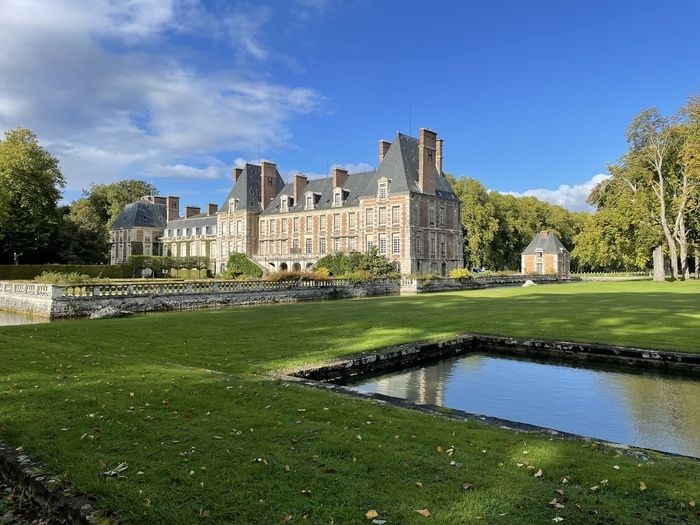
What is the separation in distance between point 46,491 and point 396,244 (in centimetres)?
4306

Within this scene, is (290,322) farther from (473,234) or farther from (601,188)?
(473,234)

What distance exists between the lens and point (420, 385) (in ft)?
30.2

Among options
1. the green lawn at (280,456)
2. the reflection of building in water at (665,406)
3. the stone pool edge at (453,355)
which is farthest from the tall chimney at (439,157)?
the green lawn at (280,456)

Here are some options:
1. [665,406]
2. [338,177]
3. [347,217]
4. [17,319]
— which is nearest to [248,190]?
[338,177]

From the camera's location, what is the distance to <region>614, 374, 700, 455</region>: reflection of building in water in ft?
21.1

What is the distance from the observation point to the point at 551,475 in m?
3.95

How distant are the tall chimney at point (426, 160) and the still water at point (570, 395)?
36578mm

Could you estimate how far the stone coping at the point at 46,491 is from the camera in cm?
328

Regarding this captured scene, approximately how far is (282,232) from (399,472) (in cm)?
5291

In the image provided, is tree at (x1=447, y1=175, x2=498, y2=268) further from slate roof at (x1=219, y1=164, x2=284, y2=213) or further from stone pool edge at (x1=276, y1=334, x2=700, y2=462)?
stone pool edge at (x1=276, y1=334, x2=700, y2=462)

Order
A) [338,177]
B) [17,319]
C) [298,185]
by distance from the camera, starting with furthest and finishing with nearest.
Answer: [298,185] < [338,177] < [17,319]

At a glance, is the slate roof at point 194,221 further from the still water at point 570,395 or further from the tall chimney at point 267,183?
the still water at point 570,395

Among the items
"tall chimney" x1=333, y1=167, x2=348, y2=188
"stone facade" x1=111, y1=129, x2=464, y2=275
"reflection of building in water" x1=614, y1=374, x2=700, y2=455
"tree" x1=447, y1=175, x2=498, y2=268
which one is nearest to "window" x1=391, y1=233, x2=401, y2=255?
"stone facade" x1=111, y1=129, x2=464, y2=275

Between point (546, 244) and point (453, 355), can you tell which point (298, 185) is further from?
point (453, 355)
